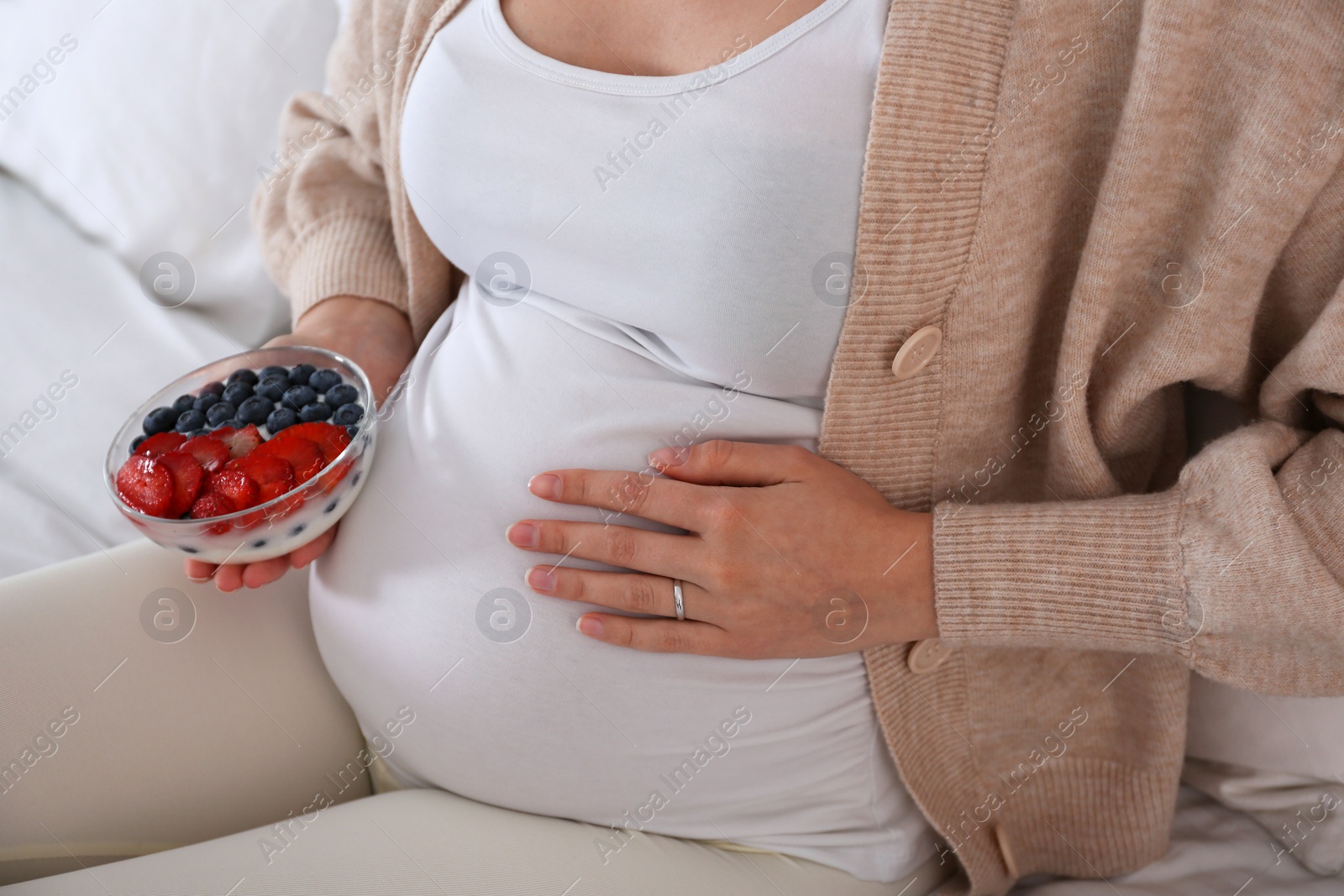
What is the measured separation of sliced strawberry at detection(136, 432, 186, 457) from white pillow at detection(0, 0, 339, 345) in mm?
620

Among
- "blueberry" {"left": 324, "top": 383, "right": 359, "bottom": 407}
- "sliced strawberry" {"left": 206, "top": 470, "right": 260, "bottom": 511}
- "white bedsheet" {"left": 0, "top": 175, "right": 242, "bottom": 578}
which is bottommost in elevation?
"white bedsheet" {"left": 0, "top": 175, "right": 242, "bottom": 578}

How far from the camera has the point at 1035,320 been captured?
0.69m

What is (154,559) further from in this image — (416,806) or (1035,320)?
(1035,320)

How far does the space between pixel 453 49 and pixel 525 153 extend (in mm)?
115

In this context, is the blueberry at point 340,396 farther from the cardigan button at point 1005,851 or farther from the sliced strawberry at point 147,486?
the cardigan button at point 1005,851

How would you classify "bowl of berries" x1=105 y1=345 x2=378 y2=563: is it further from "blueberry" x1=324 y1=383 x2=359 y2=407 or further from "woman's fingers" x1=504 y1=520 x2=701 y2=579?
"woman's fingers" x1=504 y1=520 x2=701 y2=579

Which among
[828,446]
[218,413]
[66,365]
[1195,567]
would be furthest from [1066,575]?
[66,365]

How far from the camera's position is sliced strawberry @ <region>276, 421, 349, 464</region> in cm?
66

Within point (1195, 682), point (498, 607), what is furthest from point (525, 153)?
point (1195, 682)

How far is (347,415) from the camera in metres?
0.69

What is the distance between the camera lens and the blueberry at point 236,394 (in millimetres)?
700

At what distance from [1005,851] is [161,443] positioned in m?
0.74

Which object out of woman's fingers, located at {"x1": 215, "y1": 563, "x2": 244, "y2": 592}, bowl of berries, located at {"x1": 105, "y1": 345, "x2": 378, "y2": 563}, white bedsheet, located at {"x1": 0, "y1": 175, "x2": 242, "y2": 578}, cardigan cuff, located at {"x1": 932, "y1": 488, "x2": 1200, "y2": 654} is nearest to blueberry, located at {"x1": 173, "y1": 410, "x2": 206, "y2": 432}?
bowl of berries, located at {"x1": 105, "y1": 345, "x2": 378, "y2": 563}

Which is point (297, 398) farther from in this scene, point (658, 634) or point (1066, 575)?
point (1066, 575)
